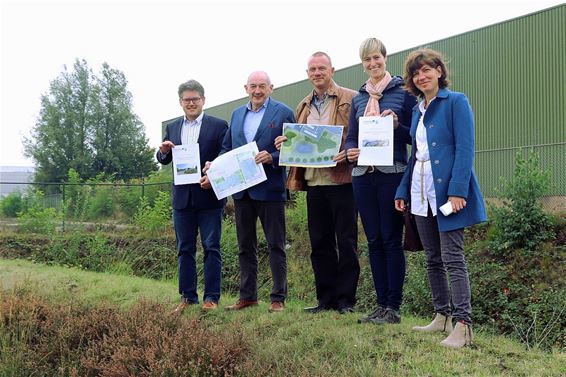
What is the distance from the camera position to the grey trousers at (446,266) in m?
Result: 4.27

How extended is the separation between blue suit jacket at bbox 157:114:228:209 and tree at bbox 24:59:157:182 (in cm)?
4367

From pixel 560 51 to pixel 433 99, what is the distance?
53.1 feet

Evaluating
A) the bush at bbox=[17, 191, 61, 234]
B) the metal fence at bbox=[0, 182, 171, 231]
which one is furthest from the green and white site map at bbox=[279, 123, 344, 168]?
the metal fence at bbox=[0, 182, 171, 231]

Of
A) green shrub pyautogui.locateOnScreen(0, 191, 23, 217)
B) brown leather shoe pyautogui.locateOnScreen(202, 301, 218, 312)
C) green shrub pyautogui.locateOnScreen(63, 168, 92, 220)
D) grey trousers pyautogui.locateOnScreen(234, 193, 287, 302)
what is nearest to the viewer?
grey trousers pyautogui.locateOnScreen(234, 193, 287, 302)

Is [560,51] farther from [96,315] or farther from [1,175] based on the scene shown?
[1,175]

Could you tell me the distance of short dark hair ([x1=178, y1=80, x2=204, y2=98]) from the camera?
6164 mm

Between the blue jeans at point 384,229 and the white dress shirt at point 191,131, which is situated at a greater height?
the white dress shirt at point 191,131

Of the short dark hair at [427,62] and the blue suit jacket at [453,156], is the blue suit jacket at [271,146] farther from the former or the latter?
the blue suit jacket at [453,156]

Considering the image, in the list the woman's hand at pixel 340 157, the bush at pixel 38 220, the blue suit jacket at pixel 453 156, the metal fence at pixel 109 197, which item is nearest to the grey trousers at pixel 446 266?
the blue suit jacket at pixel 453 156

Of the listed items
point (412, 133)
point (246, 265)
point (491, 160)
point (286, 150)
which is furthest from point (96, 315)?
point (491, 160)

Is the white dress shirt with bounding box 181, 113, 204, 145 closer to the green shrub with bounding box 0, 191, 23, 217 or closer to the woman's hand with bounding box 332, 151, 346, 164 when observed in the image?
the woman's hand with bounding box 332, 151, 346, 164

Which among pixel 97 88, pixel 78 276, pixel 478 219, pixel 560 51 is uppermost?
pixel 97 88

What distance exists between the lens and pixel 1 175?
78.6 metres

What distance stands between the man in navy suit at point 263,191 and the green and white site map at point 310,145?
21cm
